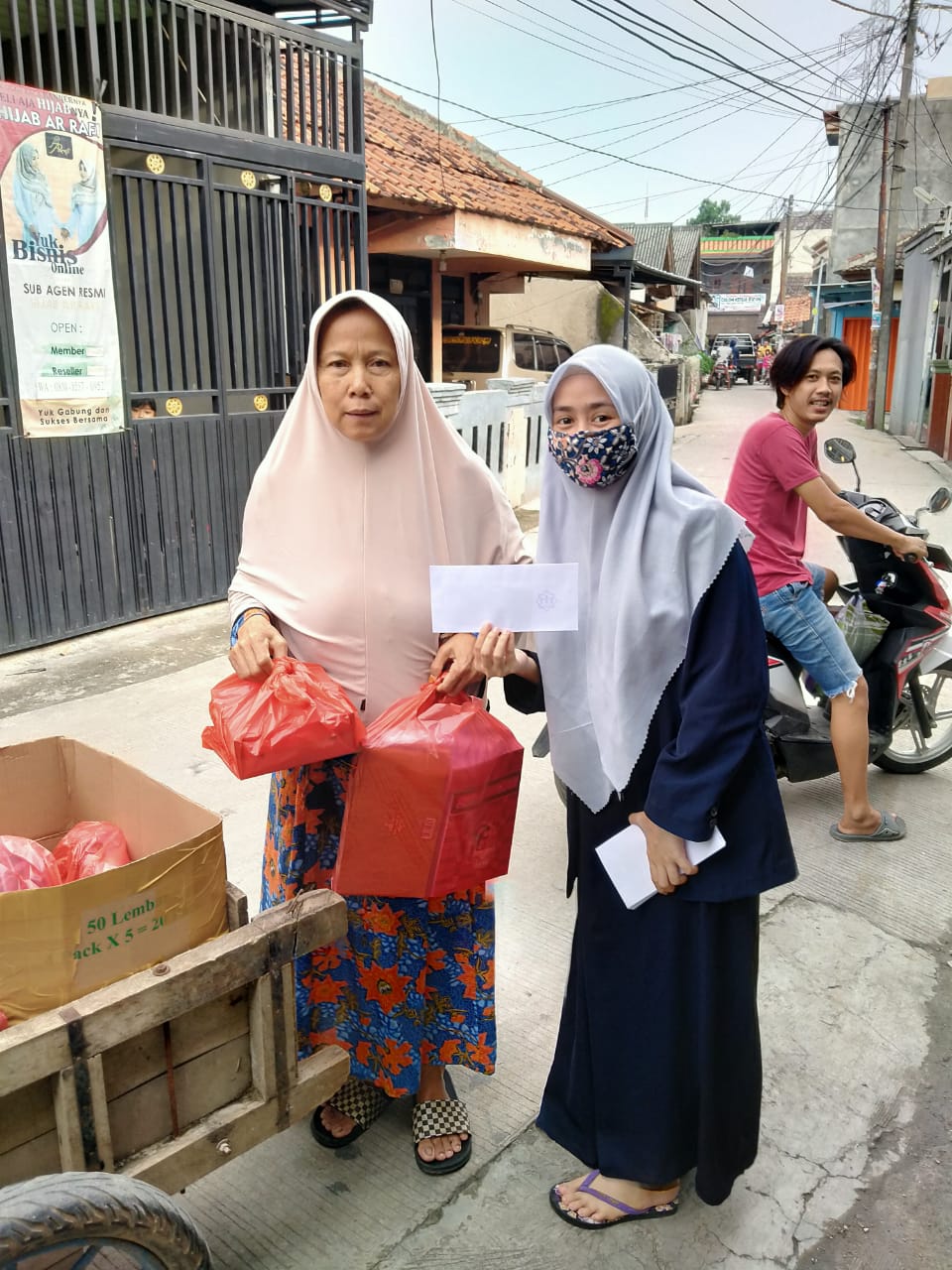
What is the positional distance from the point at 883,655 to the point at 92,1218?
3.31m

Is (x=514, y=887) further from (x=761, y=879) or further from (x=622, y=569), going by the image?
(x=622, y=569)

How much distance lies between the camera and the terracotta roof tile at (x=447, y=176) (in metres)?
9.57

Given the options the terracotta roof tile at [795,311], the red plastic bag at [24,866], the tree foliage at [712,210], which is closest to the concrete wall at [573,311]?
the red plastic bag at [24,866]

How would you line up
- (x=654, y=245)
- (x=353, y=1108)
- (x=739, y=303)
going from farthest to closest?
(x=739, y=303) < (x=654, y=245) < (x=353, y=1108)

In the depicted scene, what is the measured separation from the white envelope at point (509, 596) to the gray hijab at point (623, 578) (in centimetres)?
7

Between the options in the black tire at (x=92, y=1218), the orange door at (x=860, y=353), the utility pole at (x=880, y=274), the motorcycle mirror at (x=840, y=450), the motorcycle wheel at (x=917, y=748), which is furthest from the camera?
the orange door at (x=860, y=353)

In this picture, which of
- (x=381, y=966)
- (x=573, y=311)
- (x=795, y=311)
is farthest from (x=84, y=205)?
(x=795, y=311)

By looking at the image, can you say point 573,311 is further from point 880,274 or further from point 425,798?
point 425,798

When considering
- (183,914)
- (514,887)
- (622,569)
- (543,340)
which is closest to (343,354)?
(622,569)

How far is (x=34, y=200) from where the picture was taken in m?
4.97

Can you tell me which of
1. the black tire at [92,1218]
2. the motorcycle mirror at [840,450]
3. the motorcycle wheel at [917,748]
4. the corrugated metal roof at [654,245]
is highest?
the corrugated metal roof at [654,245]

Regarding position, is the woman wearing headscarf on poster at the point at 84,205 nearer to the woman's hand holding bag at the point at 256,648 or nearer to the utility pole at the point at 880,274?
the woman's hand holding bag at the point at 256,648

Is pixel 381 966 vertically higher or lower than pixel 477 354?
lower

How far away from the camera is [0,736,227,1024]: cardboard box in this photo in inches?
54.6
